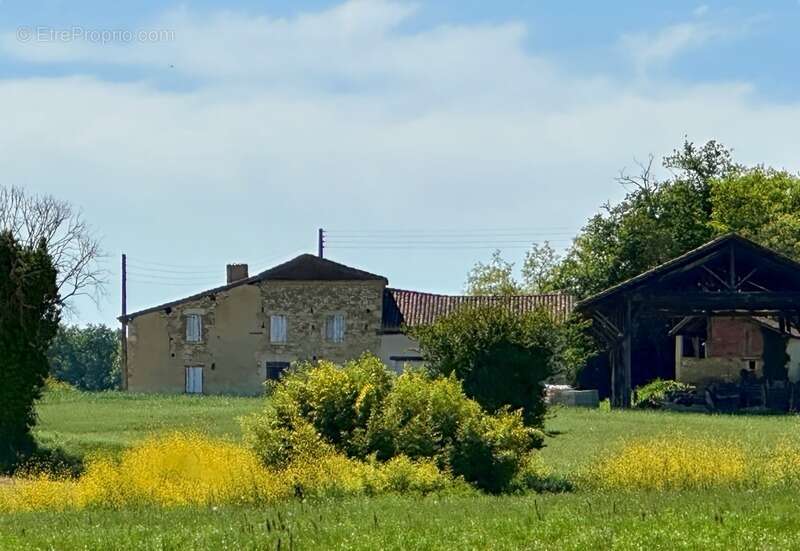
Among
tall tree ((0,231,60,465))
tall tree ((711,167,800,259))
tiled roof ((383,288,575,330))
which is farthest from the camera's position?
tall tree ((711,167,800,259))

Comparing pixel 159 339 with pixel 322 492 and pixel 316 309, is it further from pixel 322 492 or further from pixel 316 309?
pixel 322 492

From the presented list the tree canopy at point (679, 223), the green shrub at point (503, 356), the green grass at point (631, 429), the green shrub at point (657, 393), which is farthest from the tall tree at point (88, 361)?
the green shrub at point (503, 356)

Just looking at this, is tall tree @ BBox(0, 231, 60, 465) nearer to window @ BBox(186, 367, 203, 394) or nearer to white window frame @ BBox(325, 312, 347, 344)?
white window frame @ BBox(325, 312, 347, 344)

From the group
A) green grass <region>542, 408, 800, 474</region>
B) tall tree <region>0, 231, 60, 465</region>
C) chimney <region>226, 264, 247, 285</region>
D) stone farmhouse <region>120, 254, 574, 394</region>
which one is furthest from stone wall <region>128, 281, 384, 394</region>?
tall tree <region>0, 231, 60, 465</region>

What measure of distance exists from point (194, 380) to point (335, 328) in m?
7.26

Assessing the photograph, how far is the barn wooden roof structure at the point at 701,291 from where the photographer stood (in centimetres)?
4694

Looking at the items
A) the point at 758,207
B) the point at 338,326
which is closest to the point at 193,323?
the point at 338,326

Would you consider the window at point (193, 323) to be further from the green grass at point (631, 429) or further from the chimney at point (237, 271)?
the green grass at point (631, 429)

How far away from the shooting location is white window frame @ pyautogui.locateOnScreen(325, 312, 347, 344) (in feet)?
213

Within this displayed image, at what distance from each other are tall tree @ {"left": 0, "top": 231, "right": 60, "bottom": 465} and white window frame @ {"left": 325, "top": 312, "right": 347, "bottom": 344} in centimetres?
2955

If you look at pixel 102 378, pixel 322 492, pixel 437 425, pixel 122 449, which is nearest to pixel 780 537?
pixel 322 492

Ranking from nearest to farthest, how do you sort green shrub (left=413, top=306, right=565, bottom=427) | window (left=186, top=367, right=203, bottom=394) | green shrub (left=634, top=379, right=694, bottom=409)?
green shrub (left=413, top=306, right=565, bottom=427) < green shrub (left=634, top=379, right=694, bottom=409) < window (left=186, top=367, right=203, bottom=394)

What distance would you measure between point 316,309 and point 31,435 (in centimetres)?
3212

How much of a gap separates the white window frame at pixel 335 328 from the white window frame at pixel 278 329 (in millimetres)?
1964
